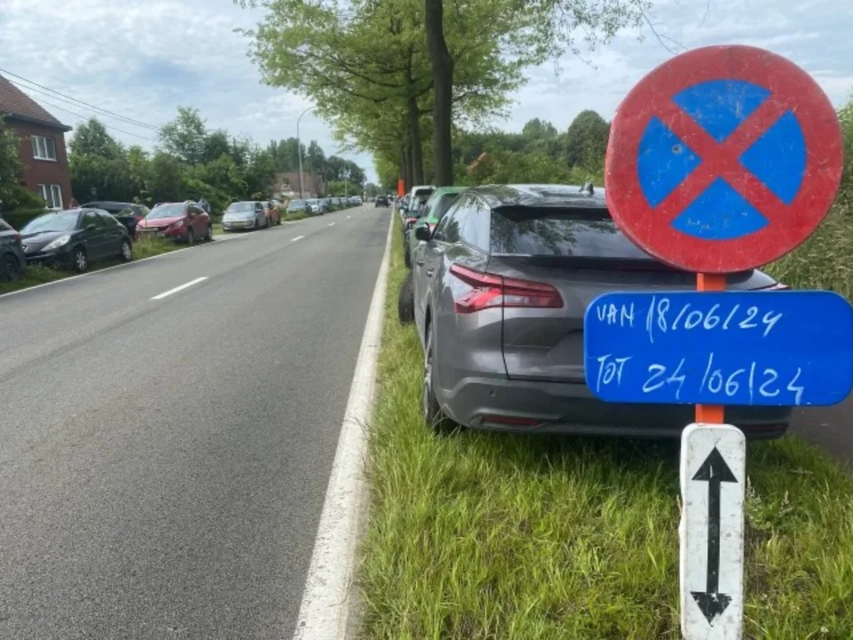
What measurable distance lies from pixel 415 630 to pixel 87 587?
1.49m

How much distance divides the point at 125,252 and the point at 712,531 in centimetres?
1887

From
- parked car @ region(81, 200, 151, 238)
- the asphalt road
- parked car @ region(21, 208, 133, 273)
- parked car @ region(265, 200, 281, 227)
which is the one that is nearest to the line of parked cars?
parked car @ region(265, 200, 281, 227)

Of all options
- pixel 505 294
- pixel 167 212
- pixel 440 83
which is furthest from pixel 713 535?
pixel 167 212

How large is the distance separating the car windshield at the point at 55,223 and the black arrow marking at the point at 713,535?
17015 mm

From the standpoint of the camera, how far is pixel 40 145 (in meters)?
37.9

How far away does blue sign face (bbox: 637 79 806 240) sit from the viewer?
1879mm

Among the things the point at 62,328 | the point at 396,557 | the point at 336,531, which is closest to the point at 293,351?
the point at 62,328

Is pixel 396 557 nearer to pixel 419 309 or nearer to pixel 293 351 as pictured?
pixel 419 309

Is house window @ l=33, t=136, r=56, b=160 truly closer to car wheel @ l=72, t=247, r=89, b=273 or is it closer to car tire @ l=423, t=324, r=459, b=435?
car wheel @ l=72, t=247, r=89, b=273

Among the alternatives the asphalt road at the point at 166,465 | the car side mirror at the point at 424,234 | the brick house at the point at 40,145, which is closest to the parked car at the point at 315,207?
→ the brick house at the point at 40,145

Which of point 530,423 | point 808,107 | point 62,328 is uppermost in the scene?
point 808,107

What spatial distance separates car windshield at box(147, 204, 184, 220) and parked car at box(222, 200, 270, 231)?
9315mm

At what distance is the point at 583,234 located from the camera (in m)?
3.85

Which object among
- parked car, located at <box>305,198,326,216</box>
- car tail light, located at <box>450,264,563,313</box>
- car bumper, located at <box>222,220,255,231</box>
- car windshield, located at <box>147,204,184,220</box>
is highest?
car tail light, located at <box>450,264,563,313</box>
